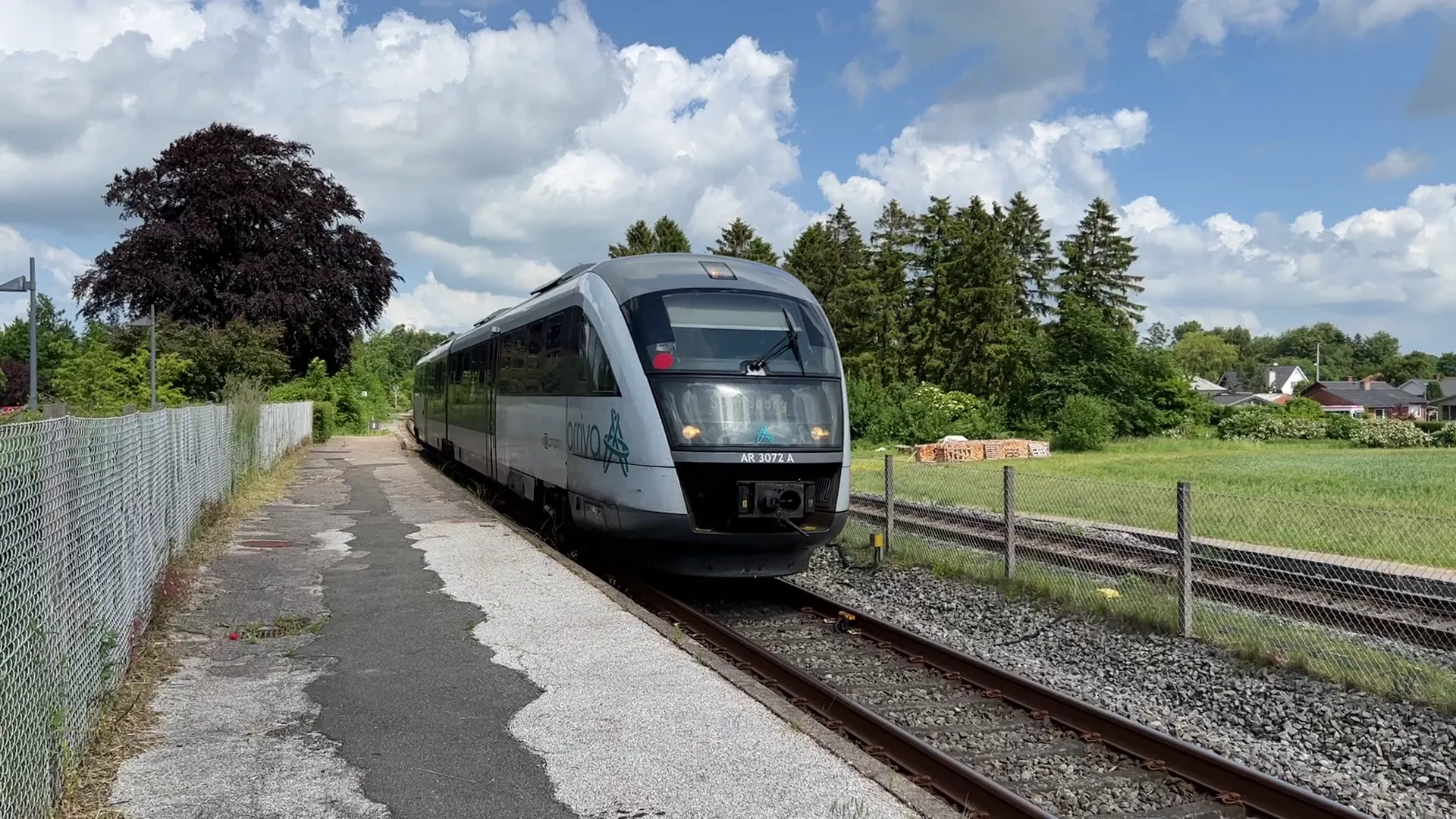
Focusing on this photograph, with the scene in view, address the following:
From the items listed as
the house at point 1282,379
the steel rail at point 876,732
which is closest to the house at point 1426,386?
the house at point 1282,379

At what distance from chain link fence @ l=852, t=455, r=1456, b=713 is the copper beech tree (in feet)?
96.3

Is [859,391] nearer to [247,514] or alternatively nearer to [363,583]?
[247,514]

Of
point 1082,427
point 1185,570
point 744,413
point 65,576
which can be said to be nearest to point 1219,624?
point 1185,570

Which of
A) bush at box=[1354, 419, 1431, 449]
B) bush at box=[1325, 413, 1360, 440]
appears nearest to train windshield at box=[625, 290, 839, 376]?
bush at box=[1354, 419, 1431, 449]

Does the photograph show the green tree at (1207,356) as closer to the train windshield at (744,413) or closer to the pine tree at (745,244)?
the pine tree at (745,244)

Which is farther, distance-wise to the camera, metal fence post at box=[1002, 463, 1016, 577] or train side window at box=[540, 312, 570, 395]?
train side window at box=[540, 312, 570, 395]

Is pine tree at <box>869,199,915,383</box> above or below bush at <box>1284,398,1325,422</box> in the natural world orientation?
above

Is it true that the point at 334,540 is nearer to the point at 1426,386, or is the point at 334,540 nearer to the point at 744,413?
the point at 744,413

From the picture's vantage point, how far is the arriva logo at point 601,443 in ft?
32.4

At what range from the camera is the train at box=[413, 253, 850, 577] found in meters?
9.52

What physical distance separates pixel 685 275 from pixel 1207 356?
157195 millimetres

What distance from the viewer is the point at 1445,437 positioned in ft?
152

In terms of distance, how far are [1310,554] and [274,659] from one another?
12.0 meters

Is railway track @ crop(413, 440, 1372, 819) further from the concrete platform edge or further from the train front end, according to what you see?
the train front end
